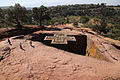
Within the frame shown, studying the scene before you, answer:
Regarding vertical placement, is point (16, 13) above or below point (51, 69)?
above

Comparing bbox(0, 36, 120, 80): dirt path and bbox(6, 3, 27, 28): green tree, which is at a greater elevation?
bbox(6, 3, 27, 28): green tree

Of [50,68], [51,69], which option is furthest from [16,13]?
[51,69]

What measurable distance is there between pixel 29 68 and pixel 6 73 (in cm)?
154

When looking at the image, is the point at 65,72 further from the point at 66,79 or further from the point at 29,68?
the point at 29,68

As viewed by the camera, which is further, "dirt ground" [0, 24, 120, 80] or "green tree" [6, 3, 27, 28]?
"green tree" [6, 3, 27, 28]

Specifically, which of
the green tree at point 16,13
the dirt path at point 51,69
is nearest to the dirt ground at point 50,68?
the dirt path at point 51,69

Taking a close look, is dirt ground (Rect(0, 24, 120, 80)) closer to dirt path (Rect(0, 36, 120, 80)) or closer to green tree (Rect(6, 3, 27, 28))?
dirt path (Rect(0, 36, 120, 80))

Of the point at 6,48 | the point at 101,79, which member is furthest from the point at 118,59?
the point at 6,48

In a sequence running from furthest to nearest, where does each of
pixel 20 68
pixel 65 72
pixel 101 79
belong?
pixel 20 68 → pixel 65 72 → pixel 101 79

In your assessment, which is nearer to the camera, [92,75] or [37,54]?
[92,75]

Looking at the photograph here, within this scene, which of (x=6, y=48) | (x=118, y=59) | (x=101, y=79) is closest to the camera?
(x=101, y=79)

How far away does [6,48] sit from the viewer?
9.88 meters

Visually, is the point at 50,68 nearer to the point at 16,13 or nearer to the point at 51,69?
the point at 51,69

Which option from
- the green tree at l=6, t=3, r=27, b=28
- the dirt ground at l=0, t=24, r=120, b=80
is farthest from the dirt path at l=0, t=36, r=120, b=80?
the green tree at l=6, t=3, r=27, b=28
